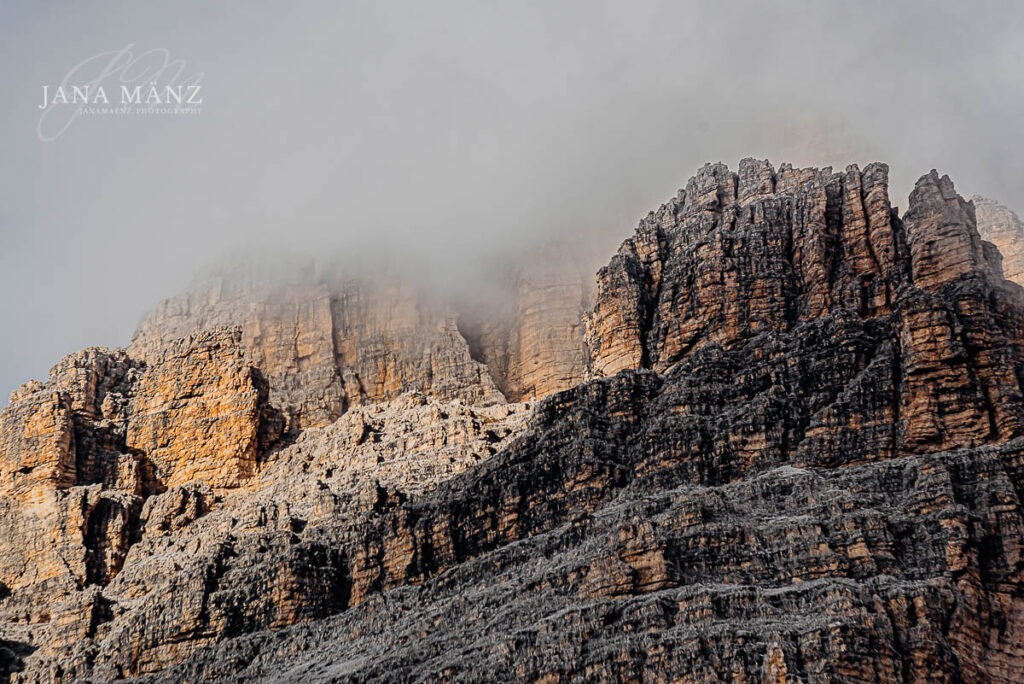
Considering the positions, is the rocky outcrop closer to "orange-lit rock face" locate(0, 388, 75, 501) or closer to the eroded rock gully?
the eroded rock gully

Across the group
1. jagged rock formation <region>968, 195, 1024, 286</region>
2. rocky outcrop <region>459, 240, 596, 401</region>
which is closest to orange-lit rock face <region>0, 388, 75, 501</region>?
rocky outcrop <region>459, 240, 596, 401</region>

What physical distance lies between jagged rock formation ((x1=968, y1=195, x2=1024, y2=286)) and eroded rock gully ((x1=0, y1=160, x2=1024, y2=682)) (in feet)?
3.06

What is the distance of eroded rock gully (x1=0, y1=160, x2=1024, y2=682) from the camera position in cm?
9200

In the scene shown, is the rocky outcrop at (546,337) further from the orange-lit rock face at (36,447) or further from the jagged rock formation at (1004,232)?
the orange-lit rock face at (36,447)

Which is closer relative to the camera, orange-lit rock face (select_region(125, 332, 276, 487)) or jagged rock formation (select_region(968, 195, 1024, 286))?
orange-lit rock face (select_region(125, 332, 276, 487))

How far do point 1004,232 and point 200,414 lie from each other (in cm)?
9341

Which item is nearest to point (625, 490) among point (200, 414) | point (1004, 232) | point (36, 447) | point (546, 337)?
point (200, 414)

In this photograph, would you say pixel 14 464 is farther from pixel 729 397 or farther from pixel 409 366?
pixel 729 397

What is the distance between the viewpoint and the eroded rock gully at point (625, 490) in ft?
302

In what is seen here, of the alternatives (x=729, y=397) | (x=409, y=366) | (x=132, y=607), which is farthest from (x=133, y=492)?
(x=729, y=397)

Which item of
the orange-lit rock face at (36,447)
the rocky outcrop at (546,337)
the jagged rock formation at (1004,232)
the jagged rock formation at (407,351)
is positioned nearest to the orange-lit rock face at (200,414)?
the orange-lit rock face at (36,447)

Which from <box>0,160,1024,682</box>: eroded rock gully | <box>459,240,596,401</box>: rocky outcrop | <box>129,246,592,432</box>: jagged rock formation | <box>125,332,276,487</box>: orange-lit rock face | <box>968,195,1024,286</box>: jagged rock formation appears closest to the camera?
<box>0,160,1024,682</box>: eroded rock gully

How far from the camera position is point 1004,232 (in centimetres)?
17450

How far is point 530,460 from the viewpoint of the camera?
4961 inches
